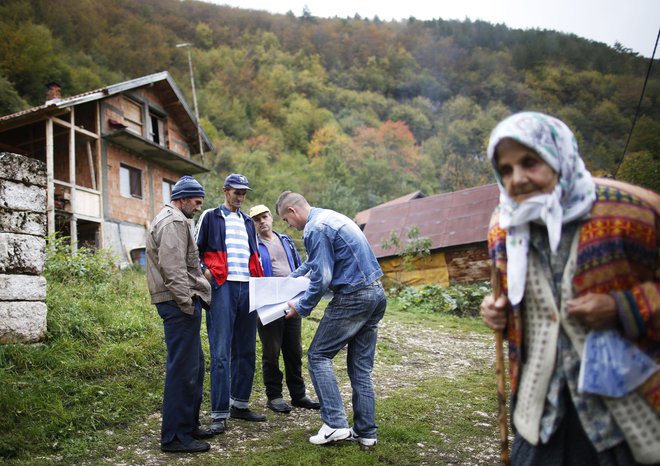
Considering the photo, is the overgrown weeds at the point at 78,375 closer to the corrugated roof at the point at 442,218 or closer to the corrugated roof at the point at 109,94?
the corrugated roof at the point at 109,94

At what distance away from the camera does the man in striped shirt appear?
4352mm

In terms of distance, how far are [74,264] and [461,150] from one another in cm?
5325

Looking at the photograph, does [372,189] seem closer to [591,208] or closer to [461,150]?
[461,150]

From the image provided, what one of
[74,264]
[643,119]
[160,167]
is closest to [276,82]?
[160,167]

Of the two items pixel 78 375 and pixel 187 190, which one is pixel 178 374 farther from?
pixel 78 375

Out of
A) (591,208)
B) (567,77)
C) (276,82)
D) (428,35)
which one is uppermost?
(428,35)

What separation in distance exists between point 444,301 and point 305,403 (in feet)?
30.9

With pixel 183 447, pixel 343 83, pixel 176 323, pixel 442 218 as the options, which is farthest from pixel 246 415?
pixel 343 83

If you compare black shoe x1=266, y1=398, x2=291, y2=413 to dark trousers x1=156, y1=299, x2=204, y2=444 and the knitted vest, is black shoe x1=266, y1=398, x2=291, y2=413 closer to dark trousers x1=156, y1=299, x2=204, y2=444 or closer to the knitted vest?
dark trousers x1=156, y1=299, x2=204, y2=444

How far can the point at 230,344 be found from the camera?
14.6 ft

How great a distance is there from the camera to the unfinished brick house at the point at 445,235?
18.4 meters

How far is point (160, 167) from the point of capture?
68.6 ft

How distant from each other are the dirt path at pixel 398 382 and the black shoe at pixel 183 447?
2.4 inches

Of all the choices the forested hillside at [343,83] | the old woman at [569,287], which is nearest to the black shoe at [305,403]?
the old woman at [569,287]
